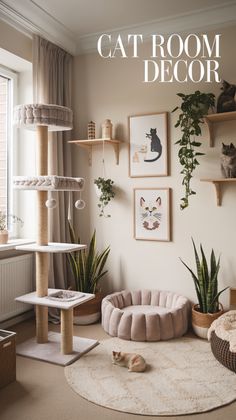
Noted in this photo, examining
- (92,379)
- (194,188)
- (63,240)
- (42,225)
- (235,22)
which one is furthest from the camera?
(63,240)

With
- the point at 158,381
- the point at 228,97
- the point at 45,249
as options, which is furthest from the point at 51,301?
the point at 228,97

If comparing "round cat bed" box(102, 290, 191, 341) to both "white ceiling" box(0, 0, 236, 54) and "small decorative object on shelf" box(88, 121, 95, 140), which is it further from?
"white ceiling" box(0, 0, 236, 54)

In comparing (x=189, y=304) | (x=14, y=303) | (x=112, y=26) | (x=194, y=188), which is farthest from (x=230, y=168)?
(x=14, y=303)

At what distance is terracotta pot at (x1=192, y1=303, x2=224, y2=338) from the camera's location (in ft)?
9.82

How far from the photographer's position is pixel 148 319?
9.57 feet

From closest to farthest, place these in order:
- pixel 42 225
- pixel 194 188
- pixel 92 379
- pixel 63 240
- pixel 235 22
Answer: pixel 92 379 → pixel 42 225 → pixel 235 22 → pixel 194 188 → pixel 63 240

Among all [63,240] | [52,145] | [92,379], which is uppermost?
[52,145]

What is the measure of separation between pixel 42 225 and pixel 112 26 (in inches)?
81.8

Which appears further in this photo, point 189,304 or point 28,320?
point 28,320

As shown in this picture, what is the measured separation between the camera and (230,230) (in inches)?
126

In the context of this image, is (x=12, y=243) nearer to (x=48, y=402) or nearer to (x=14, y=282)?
(x=14, y=282)

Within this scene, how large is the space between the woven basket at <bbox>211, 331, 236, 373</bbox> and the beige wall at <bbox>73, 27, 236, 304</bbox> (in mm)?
770

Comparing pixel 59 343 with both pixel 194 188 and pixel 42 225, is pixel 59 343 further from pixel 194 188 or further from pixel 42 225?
pixel 194 188

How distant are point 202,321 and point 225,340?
0.57m
